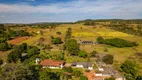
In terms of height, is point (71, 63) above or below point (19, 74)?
below

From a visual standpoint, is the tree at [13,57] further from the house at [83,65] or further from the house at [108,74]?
the house at [108,74]

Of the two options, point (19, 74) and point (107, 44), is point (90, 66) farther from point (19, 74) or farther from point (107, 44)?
point (107, 44)

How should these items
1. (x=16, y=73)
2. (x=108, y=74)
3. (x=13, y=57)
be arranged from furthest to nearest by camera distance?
(x=13, y=57), (x=108, y=74), (x=16, y=73)

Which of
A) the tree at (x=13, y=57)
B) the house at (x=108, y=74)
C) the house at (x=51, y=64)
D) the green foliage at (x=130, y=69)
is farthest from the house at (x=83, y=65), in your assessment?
the tree at (x=13, y=57)

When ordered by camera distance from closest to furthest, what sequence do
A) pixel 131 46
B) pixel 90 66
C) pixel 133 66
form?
pixel 133 66, pixel 90 66, pixel 131 46

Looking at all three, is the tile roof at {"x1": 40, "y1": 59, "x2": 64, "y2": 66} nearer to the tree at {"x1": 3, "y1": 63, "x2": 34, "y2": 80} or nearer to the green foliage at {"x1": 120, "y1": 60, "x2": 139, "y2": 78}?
the green foliage at {"x1": 120, "y1": 60, "x2": 139, "y2": 78}

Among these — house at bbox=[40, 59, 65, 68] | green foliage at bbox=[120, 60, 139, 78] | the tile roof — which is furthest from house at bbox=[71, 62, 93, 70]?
green foliage at bbox=[120, 60, 139, 78]

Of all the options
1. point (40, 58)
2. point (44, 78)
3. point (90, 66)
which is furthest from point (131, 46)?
point (44, 78)

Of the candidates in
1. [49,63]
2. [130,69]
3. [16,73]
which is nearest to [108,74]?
[130,69]

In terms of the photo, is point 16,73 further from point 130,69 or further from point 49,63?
point 130,69

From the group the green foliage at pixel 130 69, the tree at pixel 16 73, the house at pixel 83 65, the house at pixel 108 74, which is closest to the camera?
the tree at pixel 16 73

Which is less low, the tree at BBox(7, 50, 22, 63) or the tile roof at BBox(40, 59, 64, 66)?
the tree at BBox(7, 50, 22, 63)
